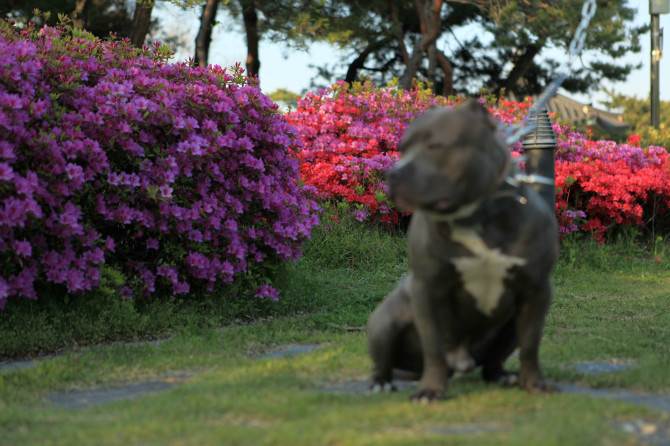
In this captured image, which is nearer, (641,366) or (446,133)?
(446,133)

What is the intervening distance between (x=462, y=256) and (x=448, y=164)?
394 millimetres

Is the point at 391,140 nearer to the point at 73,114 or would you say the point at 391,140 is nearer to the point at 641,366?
the point at 73,114

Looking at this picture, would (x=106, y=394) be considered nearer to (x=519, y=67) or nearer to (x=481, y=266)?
(x=481, y=266)

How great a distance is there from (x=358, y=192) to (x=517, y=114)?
3.52 meters

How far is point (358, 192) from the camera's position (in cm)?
860

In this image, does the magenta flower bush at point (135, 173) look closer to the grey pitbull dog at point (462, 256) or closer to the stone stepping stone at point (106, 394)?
the stone stepping stone at point (106, 394)

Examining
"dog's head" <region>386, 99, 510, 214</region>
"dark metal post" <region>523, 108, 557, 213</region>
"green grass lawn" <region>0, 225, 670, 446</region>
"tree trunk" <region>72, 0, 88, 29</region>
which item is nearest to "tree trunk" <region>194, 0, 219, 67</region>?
"tree trunk" <region>72, 0, 88, 29</region>

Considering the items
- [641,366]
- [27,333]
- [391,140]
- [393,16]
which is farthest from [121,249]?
[393,16]

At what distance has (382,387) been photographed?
3.32m

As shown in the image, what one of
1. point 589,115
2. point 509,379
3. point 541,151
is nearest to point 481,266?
point 509,379

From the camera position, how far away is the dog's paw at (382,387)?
3305mm

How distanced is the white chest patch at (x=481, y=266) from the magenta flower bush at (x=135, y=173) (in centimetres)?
275

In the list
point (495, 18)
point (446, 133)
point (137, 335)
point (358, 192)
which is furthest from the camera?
point (495, 18)

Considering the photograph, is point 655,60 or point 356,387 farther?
point 655,60
